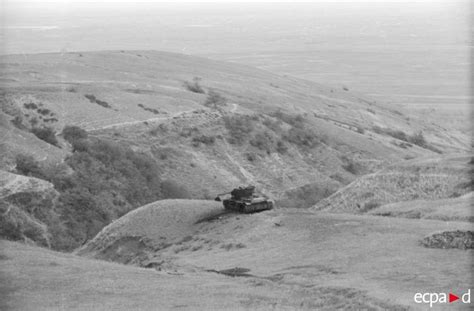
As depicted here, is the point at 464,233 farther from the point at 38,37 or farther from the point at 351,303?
the point at 38,37

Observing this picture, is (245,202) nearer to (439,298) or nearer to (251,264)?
(251,264)

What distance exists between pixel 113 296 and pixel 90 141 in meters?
28.3

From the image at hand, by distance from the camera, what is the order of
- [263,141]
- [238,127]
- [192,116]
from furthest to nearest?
[238,127] → [192,116] → [263,141]

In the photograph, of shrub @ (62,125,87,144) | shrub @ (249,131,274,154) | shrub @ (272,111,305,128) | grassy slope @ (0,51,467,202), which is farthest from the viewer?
shrub @ (272,111,305,128)

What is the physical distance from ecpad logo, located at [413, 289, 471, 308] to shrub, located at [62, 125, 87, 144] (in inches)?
1260

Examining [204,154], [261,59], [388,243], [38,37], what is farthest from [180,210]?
[38,37]

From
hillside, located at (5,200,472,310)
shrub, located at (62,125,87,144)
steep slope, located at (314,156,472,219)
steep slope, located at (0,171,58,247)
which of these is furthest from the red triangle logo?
shrub, located at (62,125,87,144)

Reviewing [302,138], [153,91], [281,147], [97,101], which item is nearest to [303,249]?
[281,147]

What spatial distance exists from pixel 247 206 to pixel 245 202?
30 centimetres

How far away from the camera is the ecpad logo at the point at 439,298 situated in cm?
1723

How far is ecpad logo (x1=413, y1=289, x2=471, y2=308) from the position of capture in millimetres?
17234

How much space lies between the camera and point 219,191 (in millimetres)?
46562

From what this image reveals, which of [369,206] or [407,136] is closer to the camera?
[369,206]

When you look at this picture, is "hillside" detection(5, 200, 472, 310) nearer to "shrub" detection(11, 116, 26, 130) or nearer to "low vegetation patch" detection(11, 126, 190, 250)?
"low vegetation patch" detection(11, 126, 190, 250)
